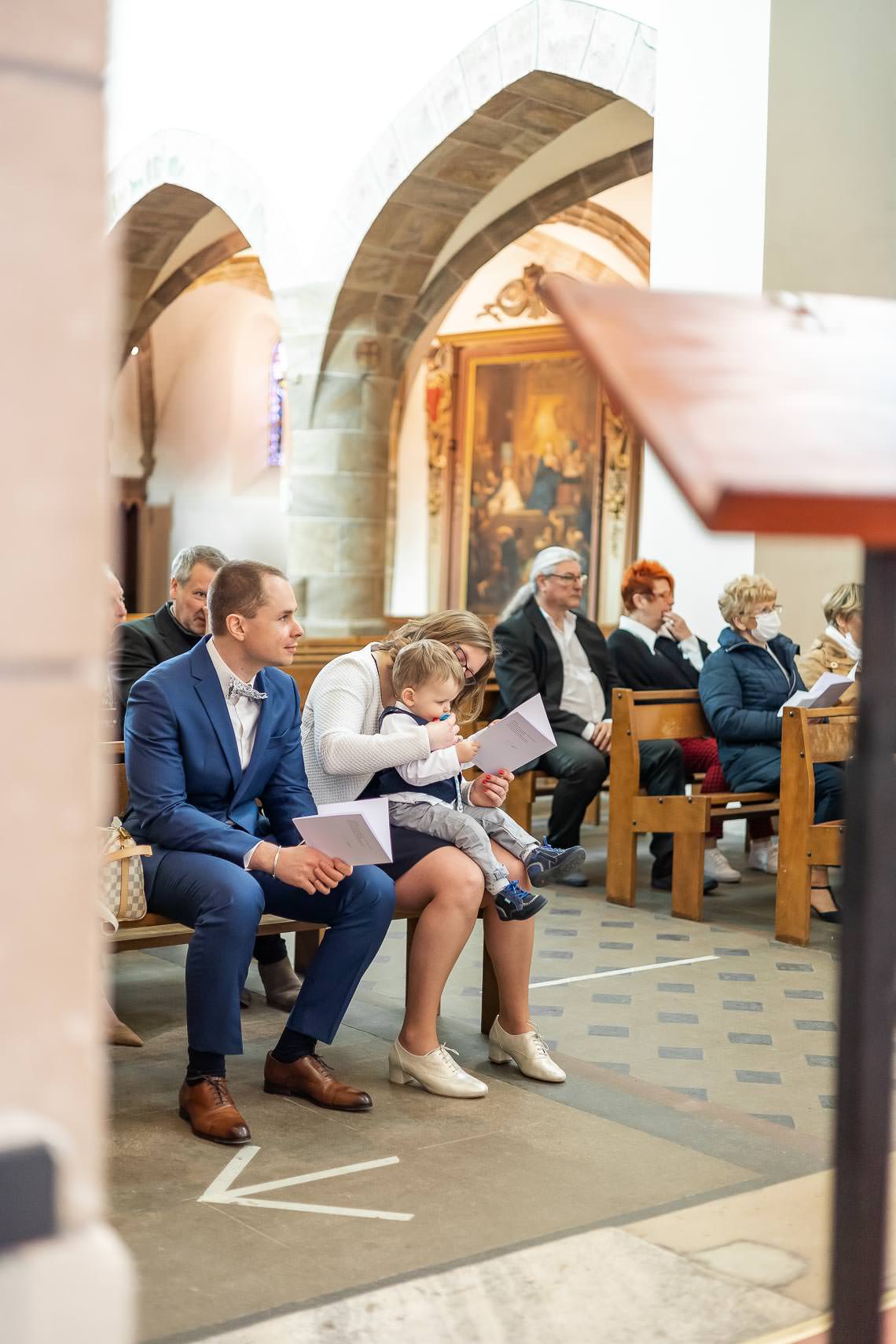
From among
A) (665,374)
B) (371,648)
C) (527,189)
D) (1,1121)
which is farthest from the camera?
(527,189)

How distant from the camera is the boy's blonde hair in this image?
3.79 m

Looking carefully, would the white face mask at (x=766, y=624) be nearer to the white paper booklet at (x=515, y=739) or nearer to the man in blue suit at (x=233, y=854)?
the white paper booklet at (x=515, y=739)

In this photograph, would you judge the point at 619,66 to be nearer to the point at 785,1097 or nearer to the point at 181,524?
the point at 785,1097

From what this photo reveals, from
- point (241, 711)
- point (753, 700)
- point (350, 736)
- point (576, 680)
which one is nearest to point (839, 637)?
point (753, 700)

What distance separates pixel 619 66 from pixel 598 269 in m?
6.42

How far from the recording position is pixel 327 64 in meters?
11.4

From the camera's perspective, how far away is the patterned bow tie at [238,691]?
12.0 ft

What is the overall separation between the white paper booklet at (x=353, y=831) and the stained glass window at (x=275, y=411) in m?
16.0

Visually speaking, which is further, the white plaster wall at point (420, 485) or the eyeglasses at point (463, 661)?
the white plaster wall at point (420, 485)

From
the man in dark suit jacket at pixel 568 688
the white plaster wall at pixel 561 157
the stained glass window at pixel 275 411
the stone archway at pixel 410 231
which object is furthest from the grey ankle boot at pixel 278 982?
the stained glass window at pixel 275 411

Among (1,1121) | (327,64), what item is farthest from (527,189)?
(1,1121)

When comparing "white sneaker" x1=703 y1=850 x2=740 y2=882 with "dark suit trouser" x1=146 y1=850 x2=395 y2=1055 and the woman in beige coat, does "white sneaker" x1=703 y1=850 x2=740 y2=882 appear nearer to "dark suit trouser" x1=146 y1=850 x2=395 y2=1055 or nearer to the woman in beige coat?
the woman in beige coat

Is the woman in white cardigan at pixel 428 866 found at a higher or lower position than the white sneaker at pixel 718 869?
higher

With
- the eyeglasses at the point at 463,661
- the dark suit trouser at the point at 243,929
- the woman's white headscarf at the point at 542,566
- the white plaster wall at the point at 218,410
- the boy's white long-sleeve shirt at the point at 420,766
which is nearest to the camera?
the dark suit trouser at the point at 243,929
